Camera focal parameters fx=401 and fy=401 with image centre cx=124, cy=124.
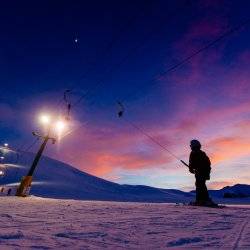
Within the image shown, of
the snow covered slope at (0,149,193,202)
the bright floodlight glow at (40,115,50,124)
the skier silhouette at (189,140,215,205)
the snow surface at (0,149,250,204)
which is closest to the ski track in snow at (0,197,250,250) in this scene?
the skier silhouette at (189,140,215,205)

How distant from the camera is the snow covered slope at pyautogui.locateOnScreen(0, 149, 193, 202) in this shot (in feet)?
218

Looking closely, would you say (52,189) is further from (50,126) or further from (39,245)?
(39,245)

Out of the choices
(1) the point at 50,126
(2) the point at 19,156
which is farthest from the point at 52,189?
(2) the point at 19,156

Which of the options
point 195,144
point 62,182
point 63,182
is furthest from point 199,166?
point 63,182

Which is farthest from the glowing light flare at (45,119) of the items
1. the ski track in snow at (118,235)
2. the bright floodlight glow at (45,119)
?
the ski track in snow at (118,235)

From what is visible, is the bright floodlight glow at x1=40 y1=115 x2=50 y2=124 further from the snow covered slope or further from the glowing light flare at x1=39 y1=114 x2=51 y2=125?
the snow covered slope

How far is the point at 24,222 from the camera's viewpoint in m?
8.28

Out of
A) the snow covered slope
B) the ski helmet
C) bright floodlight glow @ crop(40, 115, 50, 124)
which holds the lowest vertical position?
the ski helmet

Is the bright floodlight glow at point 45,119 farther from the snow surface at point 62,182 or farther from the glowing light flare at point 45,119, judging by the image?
the snow surface at point 62,182

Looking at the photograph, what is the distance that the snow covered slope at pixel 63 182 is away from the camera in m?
66.5

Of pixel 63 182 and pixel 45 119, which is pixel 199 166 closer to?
pixel 45 119

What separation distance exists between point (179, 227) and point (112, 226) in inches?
54.2

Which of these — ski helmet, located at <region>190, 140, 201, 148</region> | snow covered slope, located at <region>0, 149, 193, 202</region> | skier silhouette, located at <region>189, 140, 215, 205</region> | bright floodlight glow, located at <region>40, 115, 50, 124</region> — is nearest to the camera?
skier silhouette, located at <region>189, 140, 215, 205</region>

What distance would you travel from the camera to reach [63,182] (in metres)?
78.1
